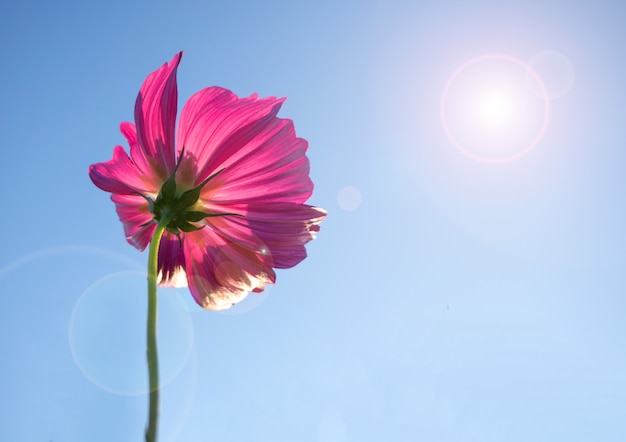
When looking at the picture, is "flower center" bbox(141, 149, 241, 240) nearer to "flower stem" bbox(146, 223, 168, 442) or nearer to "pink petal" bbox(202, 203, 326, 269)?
"pink petal" bbox(202, 203, 326, 269)

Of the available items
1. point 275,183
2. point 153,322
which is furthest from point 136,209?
point 153,322

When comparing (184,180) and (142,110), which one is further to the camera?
(184,180)

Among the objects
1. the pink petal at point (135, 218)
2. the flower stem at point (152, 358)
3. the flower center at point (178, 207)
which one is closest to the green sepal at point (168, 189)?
the flower center at point (178, 207)

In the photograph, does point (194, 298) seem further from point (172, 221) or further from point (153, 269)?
point (153, 269)

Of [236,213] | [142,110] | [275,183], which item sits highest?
[142,110]

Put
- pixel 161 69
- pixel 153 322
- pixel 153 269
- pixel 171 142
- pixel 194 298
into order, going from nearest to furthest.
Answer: pixel 153 322 → pixel 153 269 → pixel 161 69 → pixel 171 142 → pixel 194 298

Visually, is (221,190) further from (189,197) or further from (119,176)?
(119,176)

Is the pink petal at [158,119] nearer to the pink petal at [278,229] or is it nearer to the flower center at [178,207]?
the flower center at [178,207]
